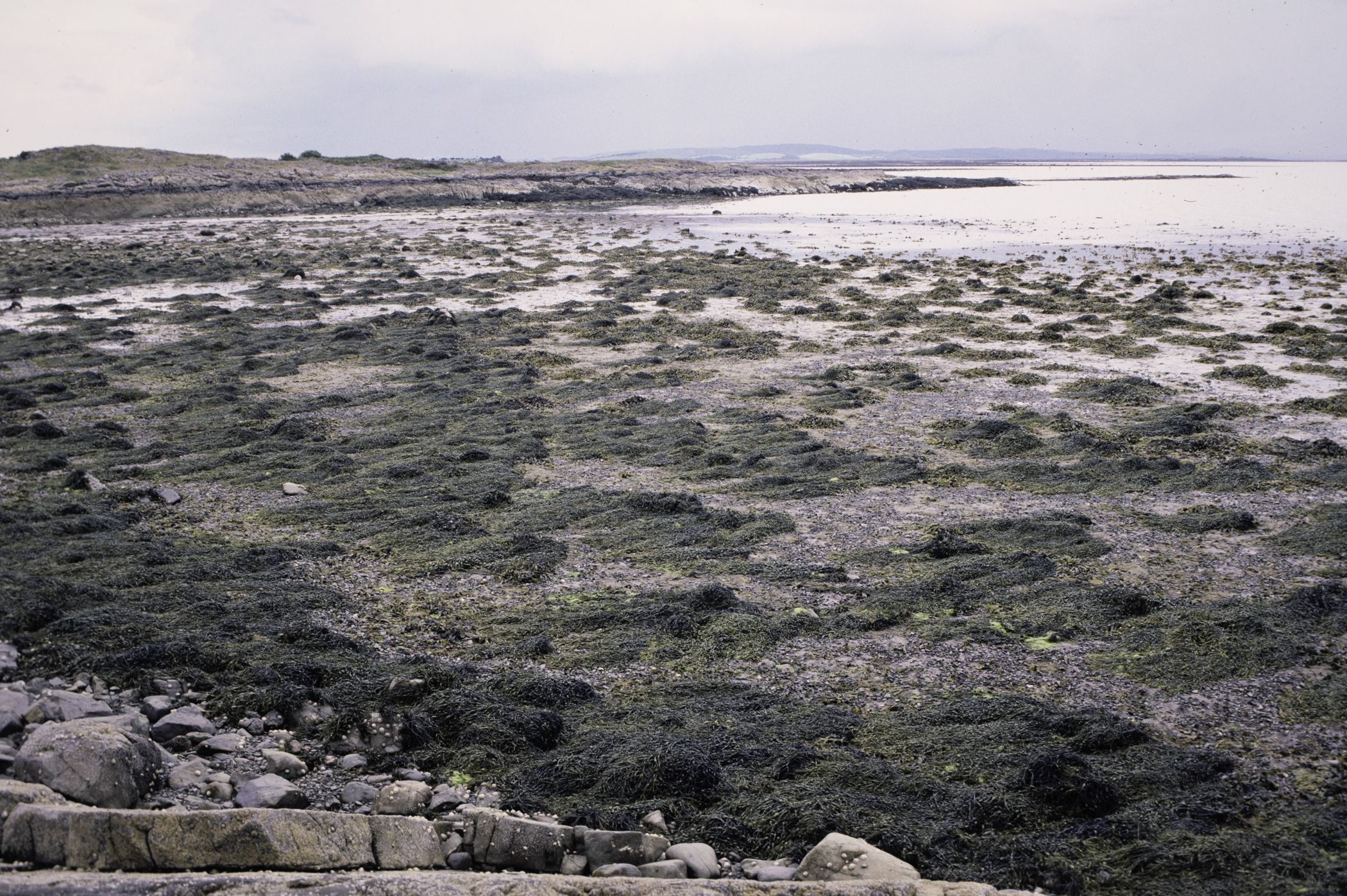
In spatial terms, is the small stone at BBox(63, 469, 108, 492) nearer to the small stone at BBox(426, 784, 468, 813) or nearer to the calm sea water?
the small stone at BBox(426, 784, 468, 813)

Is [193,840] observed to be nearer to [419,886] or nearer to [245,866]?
[245,866]

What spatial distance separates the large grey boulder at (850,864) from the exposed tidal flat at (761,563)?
304 mm

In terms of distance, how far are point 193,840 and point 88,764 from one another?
1013mm

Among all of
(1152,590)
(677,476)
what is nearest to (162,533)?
(677,476)

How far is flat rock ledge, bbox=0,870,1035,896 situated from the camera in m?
3.45

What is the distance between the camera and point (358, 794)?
477 cm

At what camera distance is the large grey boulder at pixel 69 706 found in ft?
17.1

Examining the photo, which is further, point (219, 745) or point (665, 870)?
point (219, 745)

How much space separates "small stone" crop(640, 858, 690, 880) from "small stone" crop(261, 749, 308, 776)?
216 cm

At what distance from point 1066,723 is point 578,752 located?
294 centimetres

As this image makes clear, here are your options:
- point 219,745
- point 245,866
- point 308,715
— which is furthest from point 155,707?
point 245,866

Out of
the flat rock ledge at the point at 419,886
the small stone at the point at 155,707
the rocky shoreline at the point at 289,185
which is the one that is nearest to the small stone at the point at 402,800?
the flat rock ledge at the point at 419,886

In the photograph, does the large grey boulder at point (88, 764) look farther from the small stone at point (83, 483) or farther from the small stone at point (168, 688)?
the small stone at point (83, 483)

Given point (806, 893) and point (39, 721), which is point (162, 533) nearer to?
point (39, 721)
